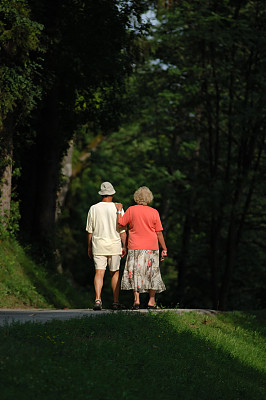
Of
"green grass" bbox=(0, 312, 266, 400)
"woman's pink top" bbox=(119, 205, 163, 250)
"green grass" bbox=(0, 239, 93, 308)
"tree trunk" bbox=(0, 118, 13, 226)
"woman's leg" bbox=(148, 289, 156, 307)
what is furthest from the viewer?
"tree trunk" bbox=(0, 118, 13, 226)

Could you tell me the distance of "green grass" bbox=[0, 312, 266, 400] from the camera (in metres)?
6.52

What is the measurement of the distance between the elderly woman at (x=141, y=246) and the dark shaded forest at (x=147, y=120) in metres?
4.99

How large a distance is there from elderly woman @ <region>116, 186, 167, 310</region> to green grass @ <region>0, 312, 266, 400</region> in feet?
2.91

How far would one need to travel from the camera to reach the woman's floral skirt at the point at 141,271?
38.3 feet

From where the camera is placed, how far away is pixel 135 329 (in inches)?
368

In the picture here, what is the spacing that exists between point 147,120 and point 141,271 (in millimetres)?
17214

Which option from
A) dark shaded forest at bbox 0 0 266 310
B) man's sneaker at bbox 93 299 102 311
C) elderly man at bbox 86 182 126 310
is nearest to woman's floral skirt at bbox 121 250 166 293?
elderly man at bbox 86 182 126 310

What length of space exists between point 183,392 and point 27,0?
11724 mm

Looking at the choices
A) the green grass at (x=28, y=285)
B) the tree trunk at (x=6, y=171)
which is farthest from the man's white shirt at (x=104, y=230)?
the tree trunk at (x=6, y=171)

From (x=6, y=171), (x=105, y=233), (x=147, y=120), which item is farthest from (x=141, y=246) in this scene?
(x=147, y=120)

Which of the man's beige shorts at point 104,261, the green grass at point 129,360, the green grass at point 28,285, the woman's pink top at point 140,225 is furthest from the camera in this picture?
the green grass at point 28,285

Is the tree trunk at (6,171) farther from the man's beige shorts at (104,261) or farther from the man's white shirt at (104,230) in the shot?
the man's beige shorts at (104,261)

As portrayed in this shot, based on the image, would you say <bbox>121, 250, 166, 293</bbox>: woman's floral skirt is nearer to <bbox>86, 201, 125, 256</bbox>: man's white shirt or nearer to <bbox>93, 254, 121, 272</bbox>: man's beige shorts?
<bbox>93, 254, 121, 272</bbox>: man's beige shorts

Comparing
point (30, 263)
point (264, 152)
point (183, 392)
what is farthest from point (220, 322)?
point (264, 152)
